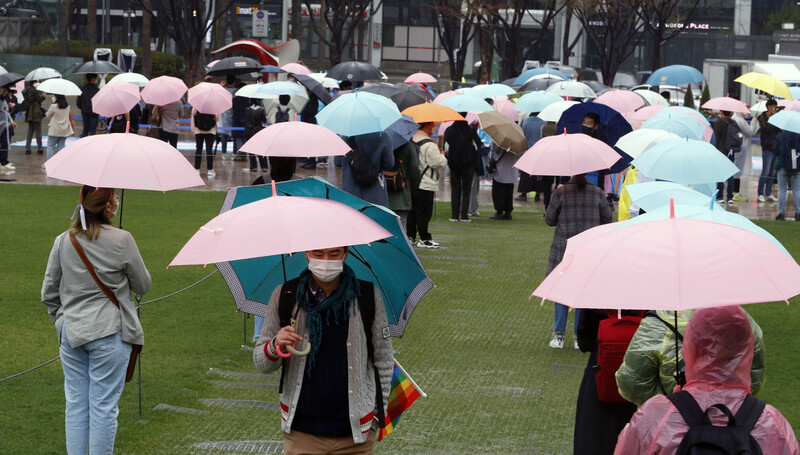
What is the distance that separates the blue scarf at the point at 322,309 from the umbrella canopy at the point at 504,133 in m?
13.1

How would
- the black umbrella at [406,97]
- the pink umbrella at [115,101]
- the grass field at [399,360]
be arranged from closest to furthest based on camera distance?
the grass field at [399,360] → the black umbrella at [406,97] → the pink umbrella at [115,101]

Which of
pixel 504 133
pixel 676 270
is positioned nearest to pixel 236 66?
pixel 504 133

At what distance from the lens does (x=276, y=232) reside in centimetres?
445

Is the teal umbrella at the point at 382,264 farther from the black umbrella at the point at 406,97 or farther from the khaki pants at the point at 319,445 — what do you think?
the black umbrella at the point at 406,97

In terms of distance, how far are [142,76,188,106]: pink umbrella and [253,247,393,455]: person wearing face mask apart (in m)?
17.7

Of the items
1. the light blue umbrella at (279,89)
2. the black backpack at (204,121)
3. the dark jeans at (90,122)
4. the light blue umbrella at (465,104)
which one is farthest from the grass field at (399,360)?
the dark jeans at (90,122)

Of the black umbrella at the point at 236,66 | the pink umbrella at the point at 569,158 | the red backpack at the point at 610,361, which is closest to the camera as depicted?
the red backpack at the point at 610,361

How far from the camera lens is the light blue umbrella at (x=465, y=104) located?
17445mm

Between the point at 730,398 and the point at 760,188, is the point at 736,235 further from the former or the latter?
the point at 760,188

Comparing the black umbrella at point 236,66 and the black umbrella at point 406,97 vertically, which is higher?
the black umbrella at point 236,66

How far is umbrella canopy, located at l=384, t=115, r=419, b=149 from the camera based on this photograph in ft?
44.7

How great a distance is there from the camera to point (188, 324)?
10445mm

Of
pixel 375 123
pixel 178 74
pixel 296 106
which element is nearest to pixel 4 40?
pixel 178 74

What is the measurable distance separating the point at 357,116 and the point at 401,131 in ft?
7.98
